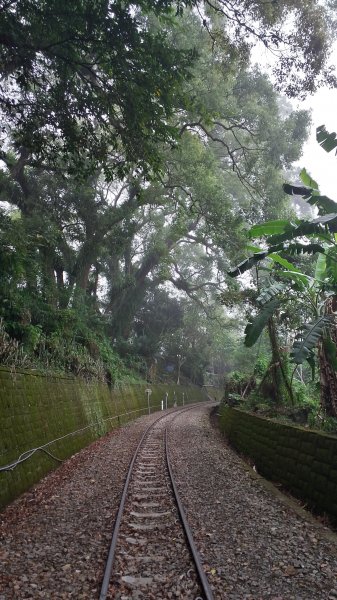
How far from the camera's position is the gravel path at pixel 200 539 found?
3.70 metres

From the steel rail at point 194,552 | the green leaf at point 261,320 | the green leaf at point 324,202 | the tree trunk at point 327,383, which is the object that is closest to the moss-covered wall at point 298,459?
the tree trunk at point 327,383

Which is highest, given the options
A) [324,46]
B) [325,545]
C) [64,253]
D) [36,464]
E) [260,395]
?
[324,46]

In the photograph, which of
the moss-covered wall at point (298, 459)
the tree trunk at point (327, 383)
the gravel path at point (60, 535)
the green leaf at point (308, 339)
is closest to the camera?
the gravel path at point (60, 535)

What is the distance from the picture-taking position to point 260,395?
11.9 meters

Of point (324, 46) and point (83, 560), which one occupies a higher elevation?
point (324, 46)

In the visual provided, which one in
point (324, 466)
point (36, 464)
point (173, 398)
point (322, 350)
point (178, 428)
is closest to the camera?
point (324, 466)

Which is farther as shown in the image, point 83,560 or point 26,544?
point 26,544

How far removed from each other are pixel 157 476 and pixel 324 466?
3.83 meters

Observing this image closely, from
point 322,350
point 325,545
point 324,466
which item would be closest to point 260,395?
point 322,350

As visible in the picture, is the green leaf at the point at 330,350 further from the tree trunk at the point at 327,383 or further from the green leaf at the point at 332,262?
the green leaf at the point at 332,262

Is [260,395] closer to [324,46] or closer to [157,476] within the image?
[157,476]

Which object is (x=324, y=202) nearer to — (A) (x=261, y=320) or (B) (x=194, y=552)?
(A) (x=261, y=320)

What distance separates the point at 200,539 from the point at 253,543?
0.62 metres

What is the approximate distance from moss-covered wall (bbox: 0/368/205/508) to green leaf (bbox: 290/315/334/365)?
188 inches
